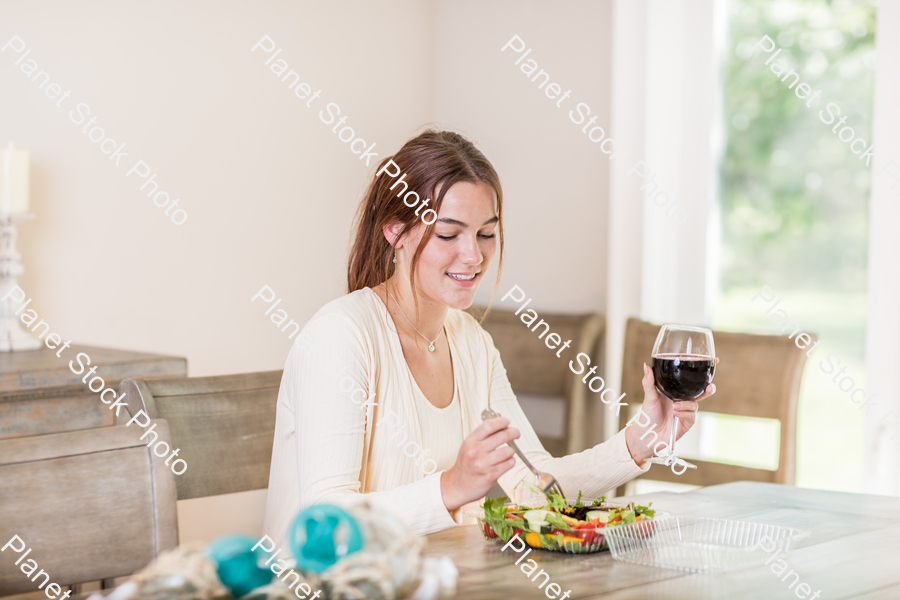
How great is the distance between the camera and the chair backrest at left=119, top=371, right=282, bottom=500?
1.52 metres

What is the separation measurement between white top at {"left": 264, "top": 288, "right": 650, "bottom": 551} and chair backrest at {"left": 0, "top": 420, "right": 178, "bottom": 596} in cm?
22

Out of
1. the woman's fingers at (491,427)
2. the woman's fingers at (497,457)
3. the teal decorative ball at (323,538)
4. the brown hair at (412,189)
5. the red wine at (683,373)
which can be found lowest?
the teal decorative ball at (323,538)

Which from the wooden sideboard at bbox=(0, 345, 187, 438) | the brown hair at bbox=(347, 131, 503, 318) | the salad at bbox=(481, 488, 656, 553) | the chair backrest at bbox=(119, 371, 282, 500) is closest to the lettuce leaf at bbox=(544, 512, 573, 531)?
the salad at bbox=(481, 488, 656, 553)

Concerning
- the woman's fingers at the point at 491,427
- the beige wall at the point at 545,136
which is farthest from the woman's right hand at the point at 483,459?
the beige wall at the point at 545,136

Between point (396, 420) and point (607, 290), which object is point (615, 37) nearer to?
point (607, 290)

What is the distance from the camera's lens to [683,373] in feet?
4.29

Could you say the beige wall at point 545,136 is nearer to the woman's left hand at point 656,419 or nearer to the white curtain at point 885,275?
the white curtain at point 885,275

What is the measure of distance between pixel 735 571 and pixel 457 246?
73 cm

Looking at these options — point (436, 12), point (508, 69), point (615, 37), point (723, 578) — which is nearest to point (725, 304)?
point (615, 37)

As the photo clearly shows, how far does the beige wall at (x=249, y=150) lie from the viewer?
274cm

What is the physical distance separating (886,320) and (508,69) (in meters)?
1.61

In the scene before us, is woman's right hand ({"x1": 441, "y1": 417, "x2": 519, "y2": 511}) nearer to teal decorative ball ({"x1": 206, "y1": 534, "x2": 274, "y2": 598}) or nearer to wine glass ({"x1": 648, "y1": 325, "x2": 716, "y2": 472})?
wine glass ({"x1": 648, "y1": 325, "x2": 716, "y2": 472})

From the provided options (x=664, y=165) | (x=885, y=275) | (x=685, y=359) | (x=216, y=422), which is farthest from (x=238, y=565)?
(x=664, y=165)

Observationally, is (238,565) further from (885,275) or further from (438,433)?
(885,275)
